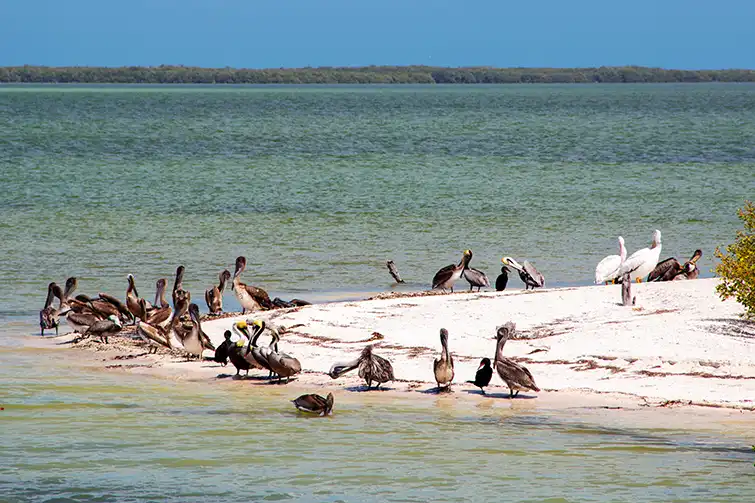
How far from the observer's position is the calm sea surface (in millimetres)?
8922

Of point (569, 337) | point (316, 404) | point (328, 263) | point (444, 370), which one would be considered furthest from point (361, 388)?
point (328, 263)

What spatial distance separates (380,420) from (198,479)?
191cm

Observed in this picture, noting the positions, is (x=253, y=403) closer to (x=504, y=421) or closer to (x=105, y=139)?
(x=504, y=421)

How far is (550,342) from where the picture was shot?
41.0 feet

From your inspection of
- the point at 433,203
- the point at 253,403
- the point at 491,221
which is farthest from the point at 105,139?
the point at 253,403

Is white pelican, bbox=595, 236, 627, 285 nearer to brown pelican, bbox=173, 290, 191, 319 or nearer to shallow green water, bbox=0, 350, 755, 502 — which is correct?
brown pelican, bbox=173, 290, 191, 319

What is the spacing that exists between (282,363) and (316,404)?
4.22ft

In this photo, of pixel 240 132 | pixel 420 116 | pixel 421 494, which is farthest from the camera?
pixel 420 116

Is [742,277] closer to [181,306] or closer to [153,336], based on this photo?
[153,336]

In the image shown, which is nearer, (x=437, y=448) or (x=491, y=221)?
(x=437, y=448)

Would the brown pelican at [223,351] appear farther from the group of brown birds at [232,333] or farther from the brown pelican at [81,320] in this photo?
the brown pelican at [81,320]

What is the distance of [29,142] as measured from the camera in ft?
198

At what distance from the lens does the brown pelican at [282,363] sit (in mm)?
11648

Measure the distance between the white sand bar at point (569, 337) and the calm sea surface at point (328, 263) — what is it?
1033 millimetres
